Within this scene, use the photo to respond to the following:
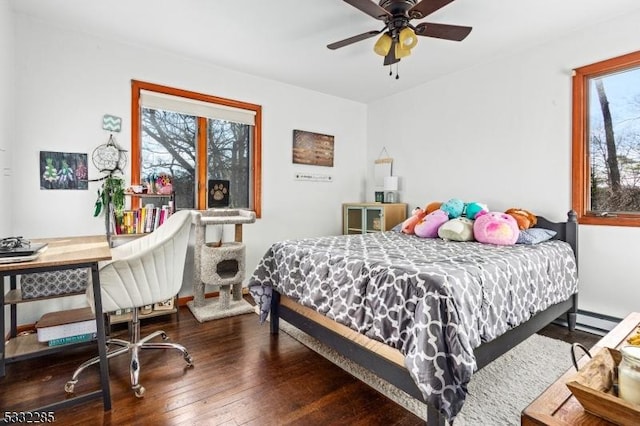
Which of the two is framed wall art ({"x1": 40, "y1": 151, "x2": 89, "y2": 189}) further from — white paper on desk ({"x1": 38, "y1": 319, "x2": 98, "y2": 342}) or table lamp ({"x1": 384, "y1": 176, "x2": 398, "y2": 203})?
table lamp ({"x1": 384, "y1": 176, "x2": 398, "y2": 203})

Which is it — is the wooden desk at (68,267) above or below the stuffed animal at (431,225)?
below

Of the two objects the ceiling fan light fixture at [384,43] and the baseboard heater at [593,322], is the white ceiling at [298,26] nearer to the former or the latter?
the ceiling fan light fixture at [384,43]

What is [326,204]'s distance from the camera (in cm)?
454

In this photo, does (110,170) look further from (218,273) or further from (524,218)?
(524,218)

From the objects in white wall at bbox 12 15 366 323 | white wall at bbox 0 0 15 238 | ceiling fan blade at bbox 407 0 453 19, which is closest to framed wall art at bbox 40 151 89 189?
white wall at bbox 12 15 366 323

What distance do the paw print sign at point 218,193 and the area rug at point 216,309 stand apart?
1.08 meters

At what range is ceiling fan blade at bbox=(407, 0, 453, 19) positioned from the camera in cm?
195

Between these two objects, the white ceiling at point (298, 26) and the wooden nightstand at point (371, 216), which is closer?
the white ceiling at point (298, 26)

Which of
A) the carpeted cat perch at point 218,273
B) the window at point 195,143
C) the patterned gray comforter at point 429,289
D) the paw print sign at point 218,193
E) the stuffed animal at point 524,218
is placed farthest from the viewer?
the paw print sign at point 218,193

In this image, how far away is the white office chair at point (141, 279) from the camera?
1.85 metres

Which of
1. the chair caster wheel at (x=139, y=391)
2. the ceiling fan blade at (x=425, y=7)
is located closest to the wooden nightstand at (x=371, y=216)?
the ceiling fan blade at (x=425, y=7)

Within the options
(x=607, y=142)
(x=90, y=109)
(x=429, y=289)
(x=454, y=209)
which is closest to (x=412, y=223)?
(x=454, y=209)

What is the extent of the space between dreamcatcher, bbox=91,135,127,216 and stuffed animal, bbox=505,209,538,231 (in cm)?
345

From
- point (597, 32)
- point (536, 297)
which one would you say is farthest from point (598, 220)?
point (597, 32)
